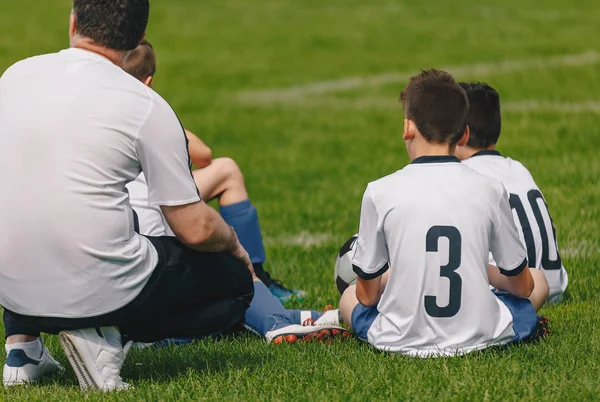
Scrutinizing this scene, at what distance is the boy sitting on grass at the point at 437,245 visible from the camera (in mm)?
4754

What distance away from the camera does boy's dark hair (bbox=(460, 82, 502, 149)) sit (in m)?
6.13

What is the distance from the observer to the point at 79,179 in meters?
4.29

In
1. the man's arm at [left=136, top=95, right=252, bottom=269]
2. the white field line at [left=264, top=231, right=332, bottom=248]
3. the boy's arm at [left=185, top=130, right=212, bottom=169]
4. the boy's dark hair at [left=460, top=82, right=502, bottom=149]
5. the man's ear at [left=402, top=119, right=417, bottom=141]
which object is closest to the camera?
the man's arm at [left=136, top=95, right=252, bottom=269]

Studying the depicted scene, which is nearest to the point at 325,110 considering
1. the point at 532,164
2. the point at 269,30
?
the point at 532,164

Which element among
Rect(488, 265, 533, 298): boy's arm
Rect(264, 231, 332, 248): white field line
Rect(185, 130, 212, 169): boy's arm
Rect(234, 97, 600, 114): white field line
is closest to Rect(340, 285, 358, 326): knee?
Rect(488, 265, 533, 298): boy's arm

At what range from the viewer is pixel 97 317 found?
4.39 meters

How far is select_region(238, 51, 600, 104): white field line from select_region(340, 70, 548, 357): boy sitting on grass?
12.2 metres

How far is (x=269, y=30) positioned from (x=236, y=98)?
25.9ft

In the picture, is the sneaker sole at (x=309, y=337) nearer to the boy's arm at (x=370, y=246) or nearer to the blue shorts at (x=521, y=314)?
the boy's arm at (x=370, y=246)

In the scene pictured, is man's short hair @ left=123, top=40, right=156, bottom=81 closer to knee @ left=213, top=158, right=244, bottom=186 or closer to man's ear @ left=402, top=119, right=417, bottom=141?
knee @ left=213, top=158, right=244, bottom=186

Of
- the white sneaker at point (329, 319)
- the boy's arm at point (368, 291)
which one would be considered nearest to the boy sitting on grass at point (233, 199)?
the white sneaker at point (329, 319)

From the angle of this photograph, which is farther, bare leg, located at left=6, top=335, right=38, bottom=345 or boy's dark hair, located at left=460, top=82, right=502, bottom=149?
boy's dark hair, located at left=460, top=82, right=502, bottom=149

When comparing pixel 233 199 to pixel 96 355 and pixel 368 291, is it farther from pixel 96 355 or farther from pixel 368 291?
pixel 96 355

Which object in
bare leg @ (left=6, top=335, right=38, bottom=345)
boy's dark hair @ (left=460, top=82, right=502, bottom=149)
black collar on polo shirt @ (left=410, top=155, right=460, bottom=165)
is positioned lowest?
bare leg @ (left=6, top=335, right=38, bottom=345)
